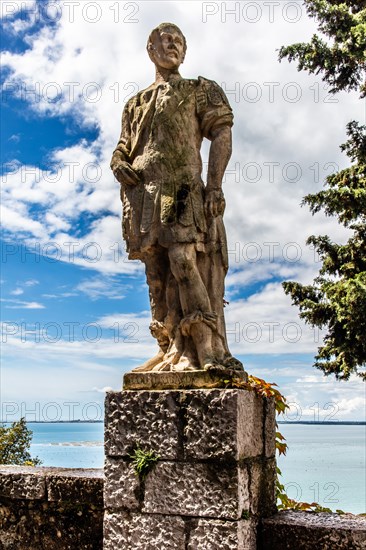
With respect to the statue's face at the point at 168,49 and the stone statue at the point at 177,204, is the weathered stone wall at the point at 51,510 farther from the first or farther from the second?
the statue's face at the point at 168,49

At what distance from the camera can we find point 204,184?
431 cm

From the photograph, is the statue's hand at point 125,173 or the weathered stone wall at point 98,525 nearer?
the weathered stone wall at point 98,525

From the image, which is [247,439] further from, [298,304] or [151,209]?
[298,304]

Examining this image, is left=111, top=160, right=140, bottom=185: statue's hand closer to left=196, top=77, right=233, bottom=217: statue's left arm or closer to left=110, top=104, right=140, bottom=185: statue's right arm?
left=110, top=104, right=140, bottom=185: statue's right arm

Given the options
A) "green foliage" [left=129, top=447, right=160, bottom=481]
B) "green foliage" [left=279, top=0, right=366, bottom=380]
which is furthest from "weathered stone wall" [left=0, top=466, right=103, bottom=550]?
"green foliage" [left=279, top=0, right=366, bottom=380]

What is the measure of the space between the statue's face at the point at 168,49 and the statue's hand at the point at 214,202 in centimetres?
99

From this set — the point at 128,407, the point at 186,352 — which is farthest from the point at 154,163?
the point at 128,407

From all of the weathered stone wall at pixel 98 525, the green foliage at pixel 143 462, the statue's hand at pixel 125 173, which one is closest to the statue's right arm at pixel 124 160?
the statue's hand at pixel 125 173

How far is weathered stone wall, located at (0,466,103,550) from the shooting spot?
4379 millimetres

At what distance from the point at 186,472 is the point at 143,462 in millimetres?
278

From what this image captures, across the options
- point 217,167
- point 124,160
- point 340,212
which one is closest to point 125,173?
point 124,160

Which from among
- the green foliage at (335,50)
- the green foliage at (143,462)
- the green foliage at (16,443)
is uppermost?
the green foliage at (335,50)

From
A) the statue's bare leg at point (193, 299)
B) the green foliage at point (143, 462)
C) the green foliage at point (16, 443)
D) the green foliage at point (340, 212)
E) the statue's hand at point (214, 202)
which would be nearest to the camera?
the green foliage at point (143, 462)

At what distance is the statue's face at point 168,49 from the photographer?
4.39m
